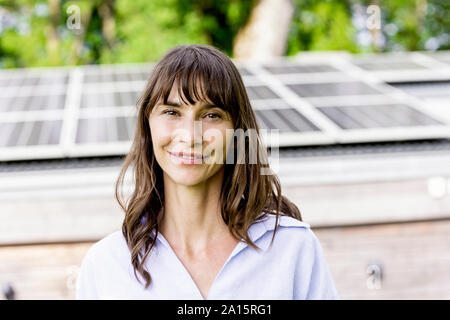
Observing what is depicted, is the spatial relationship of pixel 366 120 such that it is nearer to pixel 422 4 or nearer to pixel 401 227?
pixel 401 227

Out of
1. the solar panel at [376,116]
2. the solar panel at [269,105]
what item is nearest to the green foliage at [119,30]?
the solar panel at [269,105]

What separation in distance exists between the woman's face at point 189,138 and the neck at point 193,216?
87mm

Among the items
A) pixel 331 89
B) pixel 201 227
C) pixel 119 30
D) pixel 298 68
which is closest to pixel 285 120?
pixel 331 89

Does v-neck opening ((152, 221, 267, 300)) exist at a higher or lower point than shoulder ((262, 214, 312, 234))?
lower

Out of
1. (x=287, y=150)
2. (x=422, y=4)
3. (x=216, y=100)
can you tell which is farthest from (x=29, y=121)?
(x=422, y=4)

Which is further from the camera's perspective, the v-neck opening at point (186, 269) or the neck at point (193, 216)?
the neck at point (193, 216)

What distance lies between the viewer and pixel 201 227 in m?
1.93

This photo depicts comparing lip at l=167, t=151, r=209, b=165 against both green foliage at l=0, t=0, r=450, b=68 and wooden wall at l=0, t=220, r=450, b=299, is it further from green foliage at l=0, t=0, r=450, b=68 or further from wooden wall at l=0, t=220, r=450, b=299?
Answer: green foliage at l=0, t=0, r=450, b=68

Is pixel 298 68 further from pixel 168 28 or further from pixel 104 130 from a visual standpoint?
pixel 168 28

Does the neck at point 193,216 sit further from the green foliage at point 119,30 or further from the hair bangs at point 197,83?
the green foliage at point 119,30

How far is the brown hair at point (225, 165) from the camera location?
1748mm

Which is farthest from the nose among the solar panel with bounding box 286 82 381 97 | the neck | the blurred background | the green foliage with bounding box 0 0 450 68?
the green foliage with bounding box 0 0 450 68

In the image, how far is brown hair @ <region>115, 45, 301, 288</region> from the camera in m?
1.75

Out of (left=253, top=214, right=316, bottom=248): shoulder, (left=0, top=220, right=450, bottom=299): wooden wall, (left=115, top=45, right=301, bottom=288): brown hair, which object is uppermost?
(left=115, top=45, right=301, bottom=288): brown hair
